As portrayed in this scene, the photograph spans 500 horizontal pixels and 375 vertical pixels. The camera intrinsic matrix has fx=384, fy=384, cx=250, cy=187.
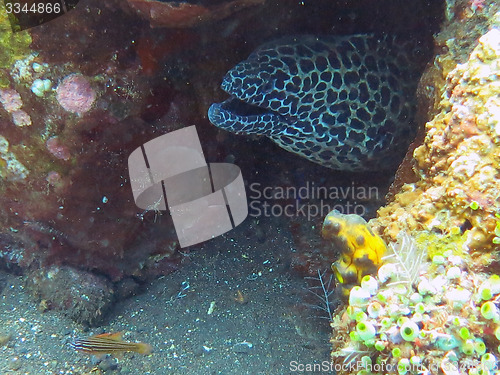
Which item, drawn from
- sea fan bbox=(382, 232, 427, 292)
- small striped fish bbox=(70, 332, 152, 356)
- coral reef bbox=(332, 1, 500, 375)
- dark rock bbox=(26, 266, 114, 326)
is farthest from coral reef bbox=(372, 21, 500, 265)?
dark rock bbox=(26, 266, 114, 326)

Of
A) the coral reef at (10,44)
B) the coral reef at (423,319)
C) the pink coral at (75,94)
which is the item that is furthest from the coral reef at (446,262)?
the coral reef at (10,44)

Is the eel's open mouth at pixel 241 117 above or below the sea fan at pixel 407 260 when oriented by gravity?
above

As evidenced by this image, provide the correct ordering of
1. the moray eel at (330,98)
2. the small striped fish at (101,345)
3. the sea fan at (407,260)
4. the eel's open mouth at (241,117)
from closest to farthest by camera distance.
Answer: the sea fan at (407,260), the small striped fish at (101,345), the eel's open mouth at (241,117), the moray eel at (330,98)

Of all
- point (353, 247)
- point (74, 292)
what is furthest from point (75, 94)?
point (353, 247)

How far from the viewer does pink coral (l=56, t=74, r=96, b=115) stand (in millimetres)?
3115

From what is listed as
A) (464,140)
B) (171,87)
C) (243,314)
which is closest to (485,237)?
(464,140)

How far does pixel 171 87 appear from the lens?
3572 millimetres

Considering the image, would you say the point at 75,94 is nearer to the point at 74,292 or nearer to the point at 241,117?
the point at 241,117

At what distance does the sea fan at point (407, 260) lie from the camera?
1.84m

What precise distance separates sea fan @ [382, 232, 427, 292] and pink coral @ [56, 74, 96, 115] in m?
2.60

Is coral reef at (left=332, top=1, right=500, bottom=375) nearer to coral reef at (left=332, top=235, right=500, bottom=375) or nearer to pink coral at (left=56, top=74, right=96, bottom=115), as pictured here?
coral reef at (left=332, top=235, right=500, bottom=375)

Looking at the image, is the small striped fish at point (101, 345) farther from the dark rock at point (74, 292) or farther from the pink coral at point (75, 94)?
the pink coral at point (75, 94)

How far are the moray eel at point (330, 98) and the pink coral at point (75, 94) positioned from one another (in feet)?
3.34

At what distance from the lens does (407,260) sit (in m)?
1.90
